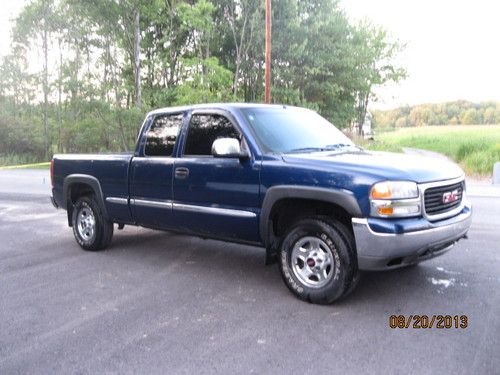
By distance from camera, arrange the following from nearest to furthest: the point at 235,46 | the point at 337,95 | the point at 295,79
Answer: the point at 235,46, the point at 295,79, the point at 337,95

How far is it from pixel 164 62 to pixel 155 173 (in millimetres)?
23857

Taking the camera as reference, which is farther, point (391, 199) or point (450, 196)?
point (450, 196)

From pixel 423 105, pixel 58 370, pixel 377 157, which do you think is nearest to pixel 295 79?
pixel 377 157

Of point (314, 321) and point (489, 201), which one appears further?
point (489, 201)

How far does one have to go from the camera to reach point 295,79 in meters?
32.2

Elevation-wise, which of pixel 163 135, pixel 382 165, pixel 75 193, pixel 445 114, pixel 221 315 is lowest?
pixel 221 315

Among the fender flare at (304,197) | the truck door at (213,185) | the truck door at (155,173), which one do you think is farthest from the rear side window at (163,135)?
the fender flare at (304,197)

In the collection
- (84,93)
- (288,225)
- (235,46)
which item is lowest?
(288,225)

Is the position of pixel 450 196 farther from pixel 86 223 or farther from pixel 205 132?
pixel 86 223

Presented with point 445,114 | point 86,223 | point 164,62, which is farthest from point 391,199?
point 445,114

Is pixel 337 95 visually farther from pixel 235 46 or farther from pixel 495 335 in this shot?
pixel 495 335

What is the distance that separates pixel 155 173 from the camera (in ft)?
18.2

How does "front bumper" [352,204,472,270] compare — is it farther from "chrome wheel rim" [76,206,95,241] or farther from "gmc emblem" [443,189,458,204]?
"chrome wheel rim" [76,206,95,241]

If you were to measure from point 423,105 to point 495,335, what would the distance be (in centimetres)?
7161
